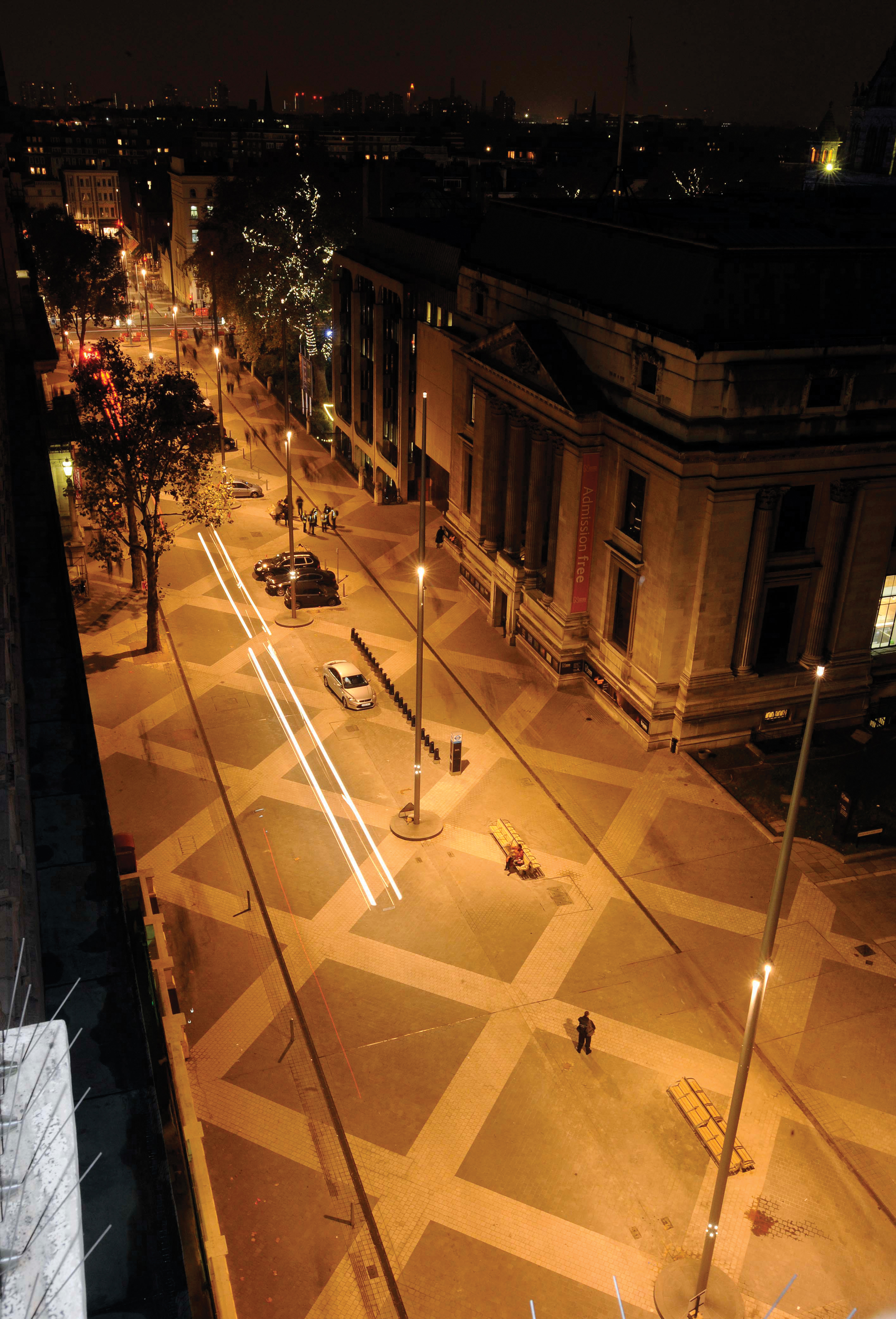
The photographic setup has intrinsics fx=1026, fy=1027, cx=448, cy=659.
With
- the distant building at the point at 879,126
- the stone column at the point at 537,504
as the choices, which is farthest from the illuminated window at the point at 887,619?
the distant building at the point at 879,126

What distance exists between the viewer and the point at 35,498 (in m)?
29.8

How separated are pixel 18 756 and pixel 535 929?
1737cm

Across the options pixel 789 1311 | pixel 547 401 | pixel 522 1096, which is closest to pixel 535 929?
pixel 522 1096

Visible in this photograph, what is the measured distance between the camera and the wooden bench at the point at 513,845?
30.8 metres

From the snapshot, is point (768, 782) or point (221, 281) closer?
point (768, 782)

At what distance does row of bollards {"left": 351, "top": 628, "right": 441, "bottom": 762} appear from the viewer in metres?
37.2

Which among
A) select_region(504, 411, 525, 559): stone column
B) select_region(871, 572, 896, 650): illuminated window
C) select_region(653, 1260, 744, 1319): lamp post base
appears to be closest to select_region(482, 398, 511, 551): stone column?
select_region(504, 411, 525, 559): stone column

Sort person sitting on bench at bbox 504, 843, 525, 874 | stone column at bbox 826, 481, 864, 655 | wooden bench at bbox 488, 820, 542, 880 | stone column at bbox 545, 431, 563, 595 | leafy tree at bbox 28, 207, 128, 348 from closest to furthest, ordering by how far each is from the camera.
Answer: person sitting on bench at bbox 504, 843, 525, 874
wooden bench at bbox 488, 820, 542, 880
stone column at bbox 826, 481, 864, 655
stone column at bbox 545, 431, 563, 595
leafy tree at bbox 28, 207, 128, 348

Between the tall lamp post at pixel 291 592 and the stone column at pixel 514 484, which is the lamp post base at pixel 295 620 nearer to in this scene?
the tall lamp post at pixel 291 592

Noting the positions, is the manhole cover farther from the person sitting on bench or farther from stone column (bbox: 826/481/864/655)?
→ stone column (bbox: 826/481/864/655)

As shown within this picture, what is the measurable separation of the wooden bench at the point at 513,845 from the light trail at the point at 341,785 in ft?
11.7

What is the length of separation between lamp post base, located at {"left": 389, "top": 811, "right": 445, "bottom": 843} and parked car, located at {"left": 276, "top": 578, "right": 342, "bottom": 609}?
673 inches

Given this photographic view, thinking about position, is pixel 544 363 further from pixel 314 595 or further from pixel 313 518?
pixel 313 518

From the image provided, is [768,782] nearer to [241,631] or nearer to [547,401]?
[547,401]
